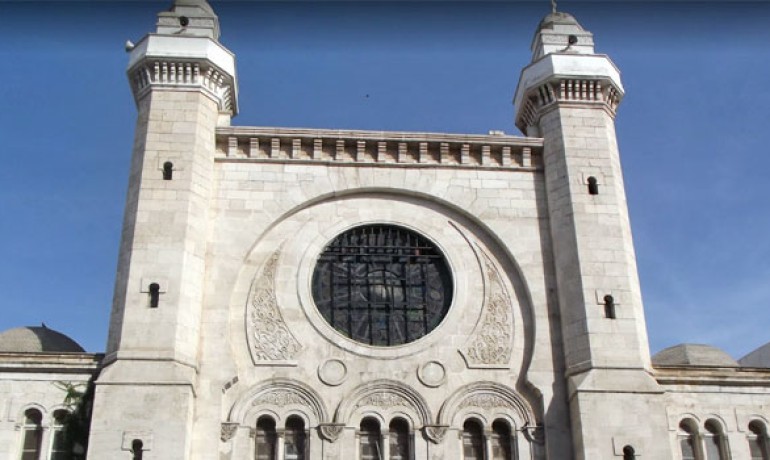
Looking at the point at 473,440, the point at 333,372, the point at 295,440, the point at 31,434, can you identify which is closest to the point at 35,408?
the point at 31,434

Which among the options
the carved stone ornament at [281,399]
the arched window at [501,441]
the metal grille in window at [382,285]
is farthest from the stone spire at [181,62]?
the arched window at [501,441]

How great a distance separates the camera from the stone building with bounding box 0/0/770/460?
1984cm

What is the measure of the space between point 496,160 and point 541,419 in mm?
6867

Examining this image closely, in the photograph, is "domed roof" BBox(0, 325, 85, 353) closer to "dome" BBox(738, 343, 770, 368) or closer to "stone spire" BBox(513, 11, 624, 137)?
"stone spire" BBox(513, 11, 624, 137)

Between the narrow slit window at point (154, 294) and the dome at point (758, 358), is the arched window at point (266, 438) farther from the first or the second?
the dome at point (758, 358)

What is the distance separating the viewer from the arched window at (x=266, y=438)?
1998cm

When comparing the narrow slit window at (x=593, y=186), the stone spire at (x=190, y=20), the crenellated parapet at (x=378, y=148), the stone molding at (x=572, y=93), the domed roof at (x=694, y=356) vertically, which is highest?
the stone spire at (x=190, y=20)

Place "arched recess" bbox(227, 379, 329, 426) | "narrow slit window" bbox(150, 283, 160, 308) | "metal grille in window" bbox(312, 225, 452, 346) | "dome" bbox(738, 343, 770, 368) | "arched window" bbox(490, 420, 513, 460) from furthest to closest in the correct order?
"dome" bbox(738, 343, 770, 368)
"metal grille in window" bbox(312, 225, 452, 346)
"arched window" bbox(490, 420, 513, 460)
"narrow slit window" bbox(150, 283, 160, 308)
"arched recess" bbox(227, 379, 329, 426)

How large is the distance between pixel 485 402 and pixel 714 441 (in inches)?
202

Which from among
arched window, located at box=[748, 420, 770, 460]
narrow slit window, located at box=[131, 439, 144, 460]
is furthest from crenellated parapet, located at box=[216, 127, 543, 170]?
arched window, located at box=[748, 420, 770, 460]

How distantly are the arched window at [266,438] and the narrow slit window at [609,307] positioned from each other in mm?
7854

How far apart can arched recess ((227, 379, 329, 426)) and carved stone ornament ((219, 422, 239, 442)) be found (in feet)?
0.55

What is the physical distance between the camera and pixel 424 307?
2194 centimetres

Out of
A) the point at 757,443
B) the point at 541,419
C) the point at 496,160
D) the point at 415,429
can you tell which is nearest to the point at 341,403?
the point at 415,429
